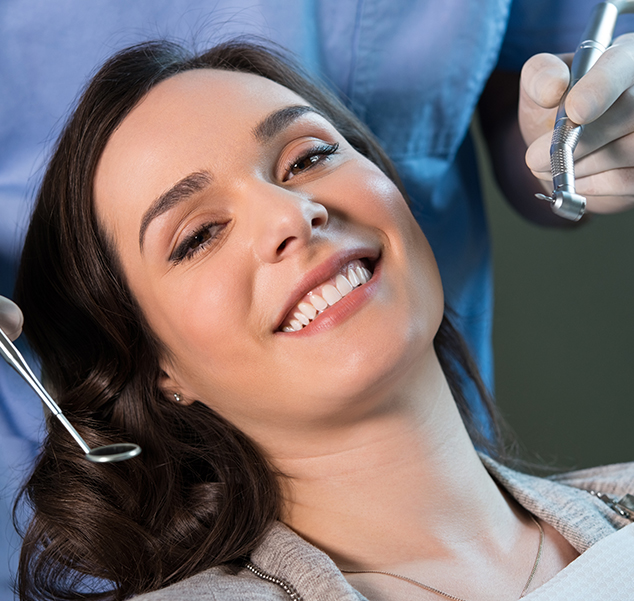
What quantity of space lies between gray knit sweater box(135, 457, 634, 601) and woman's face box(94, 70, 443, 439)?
6.2 inches

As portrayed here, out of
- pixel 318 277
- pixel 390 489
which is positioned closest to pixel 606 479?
pixel 390 489

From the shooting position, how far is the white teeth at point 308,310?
822mm

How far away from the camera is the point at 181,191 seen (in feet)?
2.78

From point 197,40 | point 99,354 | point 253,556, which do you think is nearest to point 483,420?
point 253,556

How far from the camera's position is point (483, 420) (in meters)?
1.40

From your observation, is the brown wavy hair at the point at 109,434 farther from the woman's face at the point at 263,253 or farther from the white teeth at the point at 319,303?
the white teeth at the point at 319,303

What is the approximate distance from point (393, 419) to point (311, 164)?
14.0 inches

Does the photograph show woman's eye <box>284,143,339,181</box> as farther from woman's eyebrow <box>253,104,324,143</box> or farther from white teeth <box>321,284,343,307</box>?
white teeth <box>321,284,343,307</box>

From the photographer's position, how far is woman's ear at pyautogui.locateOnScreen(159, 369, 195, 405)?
99 centimetres

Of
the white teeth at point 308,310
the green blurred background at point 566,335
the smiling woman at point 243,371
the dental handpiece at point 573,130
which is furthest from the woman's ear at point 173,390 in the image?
the green blurred background at point 566,335

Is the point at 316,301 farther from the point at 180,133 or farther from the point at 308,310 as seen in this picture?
the point at 180,133

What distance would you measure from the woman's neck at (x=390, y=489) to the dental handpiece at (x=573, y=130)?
303 mm

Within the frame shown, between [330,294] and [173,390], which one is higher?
[330,294]

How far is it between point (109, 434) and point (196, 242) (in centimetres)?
32
